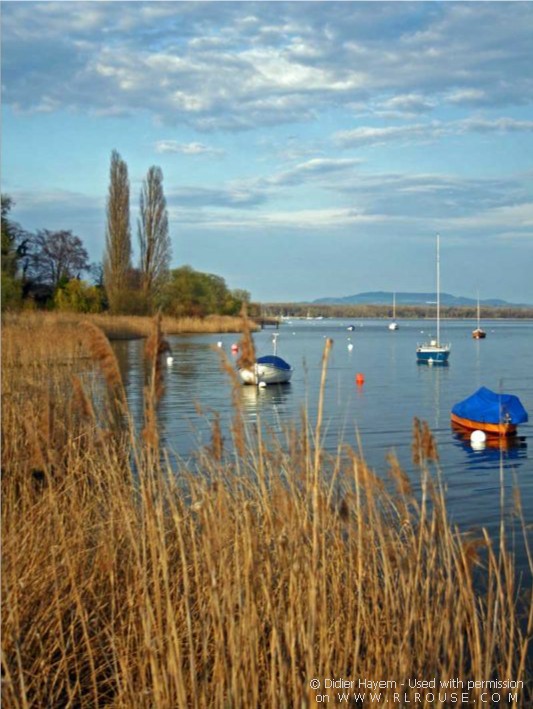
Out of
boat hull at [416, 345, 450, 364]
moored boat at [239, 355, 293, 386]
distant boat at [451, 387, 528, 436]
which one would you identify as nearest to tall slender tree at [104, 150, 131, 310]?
boat hull at [416, 345, 450, 364]

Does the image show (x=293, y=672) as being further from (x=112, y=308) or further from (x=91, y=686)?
(x=112, y=308)

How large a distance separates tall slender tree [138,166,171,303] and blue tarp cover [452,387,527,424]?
4498cm

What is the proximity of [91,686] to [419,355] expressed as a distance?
1554 inches

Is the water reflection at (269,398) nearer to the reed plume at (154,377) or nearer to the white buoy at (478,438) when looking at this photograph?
the white buoy at (478,438)

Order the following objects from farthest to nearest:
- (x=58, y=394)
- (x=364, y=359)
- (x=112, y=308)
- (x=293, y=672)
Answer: (x=112, y=308)
(x=364, y=359)
(x=58, y=394)
(x=293, y=672)

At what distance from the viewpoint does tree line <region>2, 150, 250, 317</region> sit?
5591cm

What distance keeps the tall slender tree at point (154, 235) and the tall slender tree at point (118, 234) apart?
2.73 meters

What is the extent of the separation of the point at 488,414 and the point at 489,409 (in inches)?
6.6

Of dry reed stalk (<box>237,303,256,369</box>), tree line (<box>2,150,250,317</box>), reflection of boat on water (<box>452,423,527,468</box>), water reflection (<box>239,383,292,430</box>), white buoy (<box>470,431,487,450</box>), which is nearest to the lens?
dry reed stalk (<box>237,303,256,369</box>)

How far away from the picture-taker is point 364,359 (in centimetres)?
4741

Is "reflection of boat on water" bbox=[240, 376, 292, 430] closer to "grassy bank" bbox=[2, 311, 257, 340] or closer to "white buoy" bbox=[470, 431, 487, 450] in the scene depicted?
"grassy bank" bbox=[2, 311, 257, 340]

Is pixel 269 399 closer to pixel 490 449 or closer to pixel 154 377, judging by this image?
pixel 490 449

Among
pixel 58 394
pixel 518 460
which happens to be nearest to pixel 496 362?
pixel 518 460

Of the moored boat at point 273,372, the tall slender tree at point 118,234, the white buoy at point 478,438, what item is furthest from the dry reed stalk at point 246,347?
the tall slender tree at point 118,234
